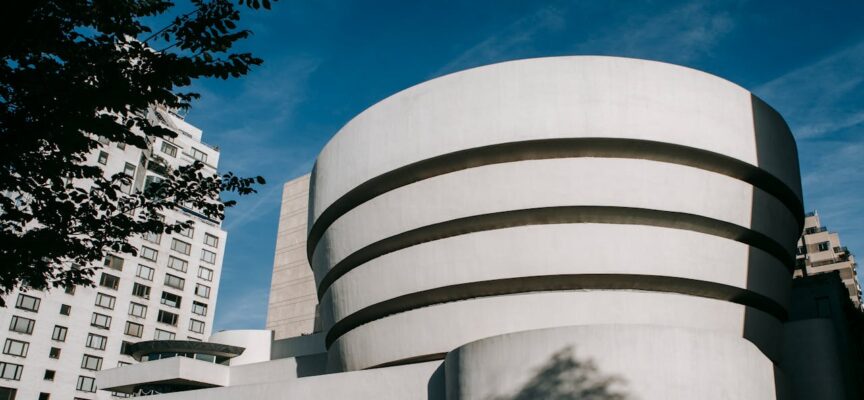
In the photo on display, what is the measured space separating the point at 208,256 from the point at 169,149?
34.7 feet

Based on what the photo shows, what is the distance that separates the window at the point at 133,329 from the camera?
52219mm

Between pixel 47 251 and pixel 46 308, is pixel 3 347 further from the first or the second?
pixel 47 251

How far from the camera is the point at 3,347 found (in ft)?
145

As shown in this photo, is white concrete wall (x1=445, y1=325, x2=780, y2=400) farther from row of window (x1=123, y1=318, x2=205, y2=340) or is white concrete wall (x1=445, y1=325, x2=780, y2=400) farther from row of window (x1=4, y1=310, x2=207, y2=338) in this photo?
row of window (x1=123, y1=318, x2=205, y2=340)

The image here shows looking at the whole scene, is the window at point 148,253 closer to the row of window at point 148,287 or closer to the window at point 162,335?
the row of window at point 148,287

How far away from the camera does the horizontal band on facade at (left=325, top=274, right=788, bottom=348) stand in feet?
69.7

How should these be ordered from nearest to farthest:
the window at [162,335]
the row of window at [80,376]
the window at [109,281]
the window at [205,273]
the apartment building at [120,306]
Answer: the row of window at [80,376] → the apartment building at [120,306] → the window at [109,281] → the window at [162,335] → the window at [205,273]

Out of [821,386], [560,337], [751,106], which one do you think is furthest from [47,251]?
[821,386]

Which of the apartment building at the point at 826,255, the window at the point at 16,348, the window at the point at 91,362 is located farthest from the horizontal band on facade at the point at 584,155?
the apartment building at the point at 826,255

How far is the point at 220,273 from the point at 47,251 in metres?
52.4

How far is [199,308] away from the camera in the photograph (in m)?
58.8

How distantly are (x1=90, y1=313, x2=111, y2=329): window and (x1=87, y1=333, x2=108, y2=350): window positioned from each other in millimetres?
777

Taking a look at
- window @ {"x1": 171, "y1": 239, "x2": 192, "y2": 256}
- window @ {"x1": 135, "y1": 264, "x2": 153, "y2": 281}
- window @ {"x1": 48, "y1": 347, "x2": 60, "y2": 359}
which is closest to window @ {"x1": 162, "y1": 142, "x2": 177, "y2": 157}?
window @ {"x1": 171, "y1": 239, "x2": 192, "y2": 256}

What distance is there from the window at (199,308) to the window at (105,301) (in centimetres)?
763
